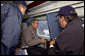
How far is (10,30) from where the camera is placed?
185cm

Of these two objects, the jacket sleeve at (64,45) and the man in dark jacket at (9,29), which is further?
the man in dark jacket at (9,29)

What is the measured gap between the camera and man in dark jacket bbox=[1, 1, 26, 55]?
1.82 m

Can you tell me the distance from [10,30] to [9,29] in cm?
2

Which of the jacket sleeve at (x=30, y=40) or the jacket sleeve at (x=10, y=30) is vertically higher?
the jacket sleeve at (x=10, y=30)

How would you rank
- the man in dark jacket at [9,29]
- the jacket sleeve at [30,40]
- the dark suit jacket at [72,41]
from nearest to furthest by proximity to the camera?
the dark suit jacket at [72,41] → the man in dark jacket at [9,29] → the jacket sleeve at [30,40]

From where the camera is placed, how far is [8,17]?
6.33ft

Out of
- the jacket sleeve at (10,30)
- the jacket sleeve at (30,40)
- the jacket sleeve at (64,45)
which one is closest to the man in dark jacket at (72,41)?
the jacket sleeve at (64,45)

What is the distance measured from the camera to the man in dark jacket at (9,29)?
1.82 meters

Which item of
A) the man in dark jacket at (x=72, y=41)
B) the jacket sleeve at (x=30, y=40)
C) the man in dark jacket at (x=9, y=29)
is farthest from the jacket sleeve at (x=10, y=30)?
the jacket sleeve at (x=30, y=40)

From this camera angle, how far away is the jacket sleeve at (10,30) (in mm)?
1817

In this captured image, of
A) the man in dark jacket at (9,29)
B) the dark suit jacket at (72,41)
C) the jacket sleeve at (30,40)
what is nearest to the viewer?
the dark suit jacket at (72,41)

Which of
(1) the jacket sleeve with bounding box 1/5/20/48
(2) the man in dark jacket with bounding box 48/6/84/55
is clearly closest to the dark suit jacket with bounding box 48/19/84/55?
(2) the man in dark jacket with bounding box 48/6/84/55

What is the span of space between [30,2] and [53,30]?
1.13 meters

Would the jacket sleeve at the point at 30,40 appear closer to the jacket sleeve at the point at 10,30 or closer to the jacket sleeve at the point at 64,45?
the jacket sleeve at the point at 10,30
